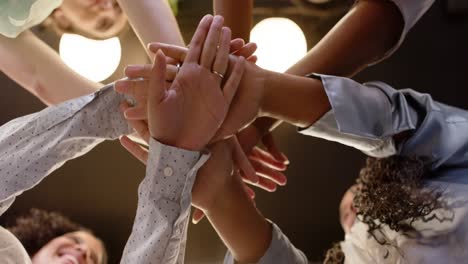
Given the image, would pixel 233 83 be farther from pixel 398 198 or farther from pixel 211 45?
pixel 398 198

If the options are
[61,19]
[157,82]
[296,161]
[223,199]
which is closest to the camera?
[157,82]

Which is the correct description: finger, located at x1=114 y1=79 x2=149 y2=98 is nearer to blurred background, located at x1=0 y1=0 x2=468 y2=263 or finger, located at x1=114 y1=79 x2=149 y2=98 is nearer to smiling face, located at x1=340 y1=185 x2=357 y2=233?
smiling face, located at x1=340 y1=185 x2=357 y2=233

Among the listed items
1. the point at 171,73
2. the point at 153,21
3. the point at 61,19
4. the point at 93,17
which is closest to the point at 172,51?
the point at 171,73

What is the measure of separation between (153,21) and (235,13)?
0.14 metres

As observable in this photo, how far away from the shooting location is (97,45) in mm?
1404

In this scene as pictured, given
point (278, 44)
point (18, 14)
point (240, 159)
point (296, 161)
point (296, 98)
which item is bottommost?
point (296, 161)

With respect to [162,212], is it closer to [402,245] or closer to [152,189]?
[152,189]

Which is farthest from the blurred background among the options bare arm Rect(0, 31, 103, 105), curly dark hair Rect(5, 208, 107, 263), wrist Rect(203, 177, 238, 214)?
wrist Rect(203, 177, 238, 214)

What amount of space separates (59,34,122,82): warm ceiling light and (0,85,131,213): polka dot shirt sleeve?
657 millimetres

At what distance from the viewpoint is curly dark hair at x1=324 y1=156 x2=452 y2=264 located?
2.49 ft

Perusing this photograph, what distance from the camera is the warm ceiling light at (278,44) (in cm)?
138

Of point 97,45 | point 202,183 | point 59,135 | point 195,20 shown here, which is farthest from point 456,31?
point 59,135

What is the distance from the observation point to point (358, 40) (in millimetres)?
821

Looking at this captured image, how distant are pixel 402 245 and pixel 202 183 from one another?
0.99 ft
